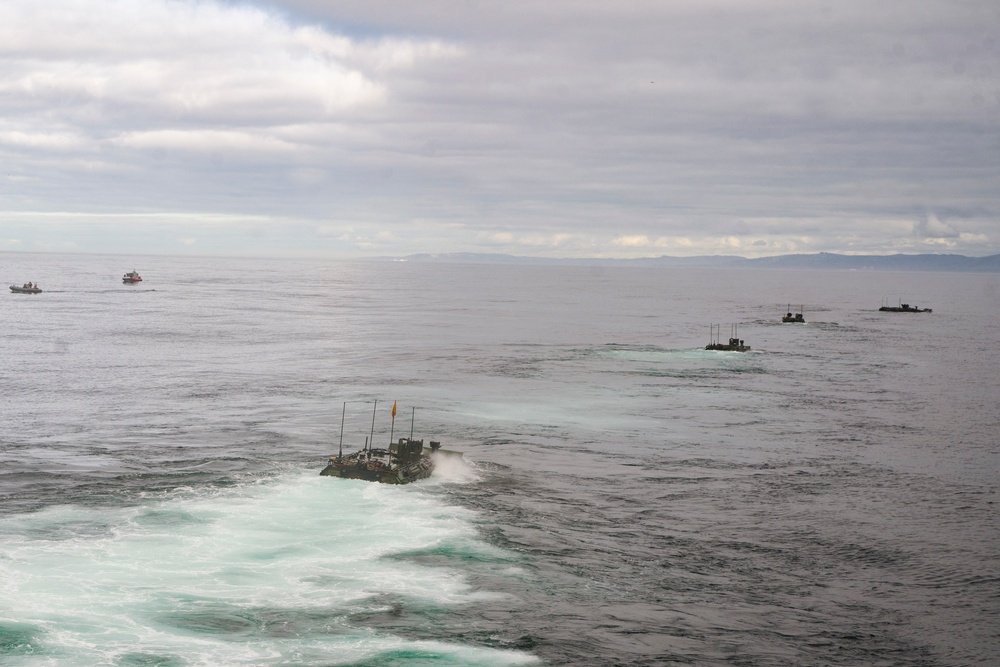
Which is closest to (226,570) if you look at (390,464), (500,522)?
(500,522)

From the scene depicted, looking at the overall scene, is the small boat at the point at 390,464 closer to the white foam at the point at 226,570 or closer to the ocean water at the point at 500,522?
the ocean water at the point at 500,522

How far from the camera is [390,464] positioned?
204 ft

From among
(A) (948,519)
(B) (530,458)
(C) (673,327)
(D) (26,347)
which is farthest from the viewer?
(C) (673,327)

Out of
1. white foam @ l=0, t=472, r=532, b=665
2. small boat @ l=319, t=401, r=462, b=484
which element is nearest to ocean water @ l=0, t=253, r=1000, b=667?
white foam @ l=0, t=472, r=532, b=665

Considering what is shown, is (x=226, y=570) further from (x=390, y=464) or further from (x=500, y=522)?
(x=390, y=464)

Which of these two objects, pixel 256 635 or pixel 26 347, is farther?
pixel 26 347

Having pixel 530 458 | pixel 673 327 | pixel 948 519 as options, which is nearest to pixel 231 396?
pixel 530 458

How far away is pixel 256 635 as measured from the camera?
38.1 metres

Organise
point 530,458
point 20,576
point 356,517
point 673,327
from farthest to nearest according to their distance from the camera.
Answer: point 673,327 < point 530,458 < point 356,517 < point 20,576

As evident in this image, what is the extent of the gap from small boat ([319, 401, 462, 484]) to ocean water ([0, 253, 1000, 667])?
1.10 metres

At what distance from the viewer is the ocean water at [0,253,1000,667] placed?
39.2 metres

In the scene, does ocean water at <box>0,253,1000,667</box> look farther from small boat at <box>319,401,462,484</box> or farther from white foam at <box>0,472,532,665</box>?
small boat at <box>319,401,462,484</box>

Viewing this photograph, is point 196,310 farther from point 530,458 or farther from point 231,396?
point 530,458

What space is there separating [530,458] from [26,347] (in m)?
84.7
